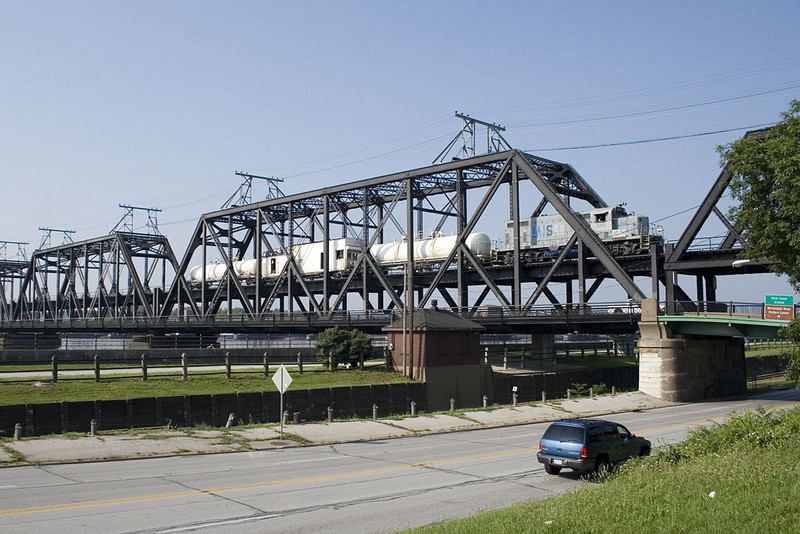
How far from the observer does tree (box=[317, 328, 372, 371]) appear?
162 feet

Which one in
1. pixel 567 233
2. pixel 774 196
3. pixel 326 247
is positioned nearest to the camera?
pixel 774 196

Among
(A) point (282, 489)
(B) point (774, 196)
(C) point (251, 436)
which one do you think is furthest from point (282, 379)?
(B) point (774, 196)

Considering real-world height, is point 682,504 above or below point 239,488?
above

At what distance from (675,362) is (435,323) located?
1542 cm

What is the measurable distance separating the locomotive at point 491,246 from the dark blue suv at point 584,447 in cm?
3401

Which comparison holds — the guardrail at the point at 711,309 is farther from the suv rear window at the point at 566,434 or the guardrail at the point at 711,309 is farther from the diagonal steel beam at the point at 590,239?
the suv rear window at the point at 566,434

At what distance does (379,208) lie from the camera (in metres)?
77.3

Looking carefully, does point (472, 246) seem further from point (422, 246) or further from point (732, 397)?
point (732, 397)

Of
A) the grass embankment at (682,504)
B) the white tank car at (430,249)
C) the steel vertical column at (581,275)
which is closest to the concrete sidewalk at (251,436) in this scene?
the steel vertical column at (581,275)

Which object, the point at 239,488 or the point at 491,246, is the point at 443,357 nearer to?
the point at 491,246

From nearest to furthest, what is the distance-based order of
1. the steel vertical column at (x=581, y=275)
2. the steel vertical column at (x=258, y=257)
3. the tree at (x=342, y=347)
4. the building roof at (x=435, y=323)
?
1. the building roof at (x=435, y=323)
2. the tree at (x=342, y=347)
3. the steel vertical column at (x=581, y=275)
4. the steel vertical column at (x=258, y=257)

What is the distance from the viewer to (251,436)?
27125mm

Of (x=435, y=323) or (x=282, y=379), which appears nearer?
(x=282, y=379)

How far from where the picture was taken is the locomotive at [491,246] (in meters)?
53.3
